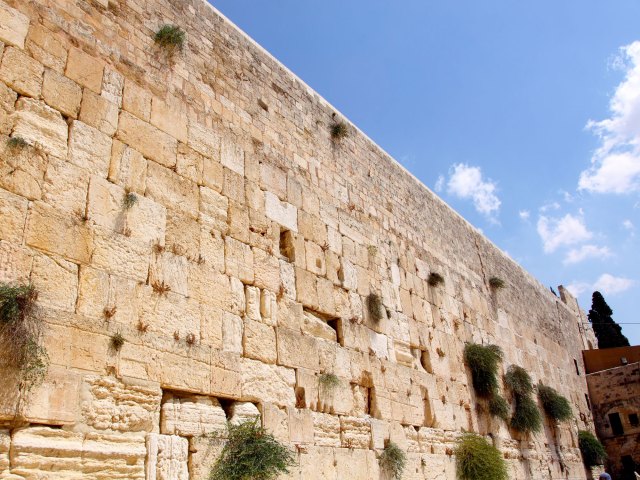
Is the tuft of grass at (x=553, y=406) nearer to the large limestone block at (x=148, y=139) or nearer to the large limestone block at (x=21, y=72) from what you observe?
the large limestone block at (x=148, y=139)

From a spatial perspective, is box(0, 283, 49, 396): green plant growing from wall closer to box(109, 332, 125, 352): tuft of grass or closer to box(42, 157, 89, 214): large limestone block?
box(109, 332, 125, 352): tuft of grass

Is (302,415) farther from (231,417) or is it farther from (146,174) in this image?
(146,174)

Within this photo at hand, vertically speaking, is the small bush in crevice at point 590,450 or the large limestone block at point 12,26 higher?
the large limestone block at point 12,26

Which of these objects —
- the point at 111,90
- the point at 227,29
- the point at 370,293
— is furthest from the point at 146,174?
the point at 370,293

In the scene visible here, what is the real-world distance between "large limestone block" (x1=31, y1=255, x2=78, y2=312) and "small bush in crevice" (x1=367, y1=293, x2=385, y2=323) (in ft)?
14.4

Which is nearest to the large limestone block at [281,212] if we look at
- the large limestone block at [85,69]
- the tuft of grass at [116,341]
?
the large limestone block at [85,69]

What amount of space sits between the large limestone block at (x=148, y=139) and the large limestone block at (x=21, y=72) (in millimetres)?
801

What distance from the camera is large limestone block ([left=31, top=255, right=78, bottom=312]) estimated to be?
4355 mm

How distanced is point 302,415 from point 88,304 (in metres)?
2.63

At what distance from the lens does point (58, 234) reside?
459cm

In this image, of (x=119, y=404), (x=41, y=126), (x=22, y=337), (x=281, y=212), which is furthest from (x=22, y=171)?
(x=281, y=212)

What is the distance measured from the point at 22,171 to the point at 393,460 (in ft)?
17.1

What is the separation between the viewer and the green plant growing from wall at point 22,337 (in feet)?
13.1

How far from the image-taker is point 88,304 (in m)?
4.62
